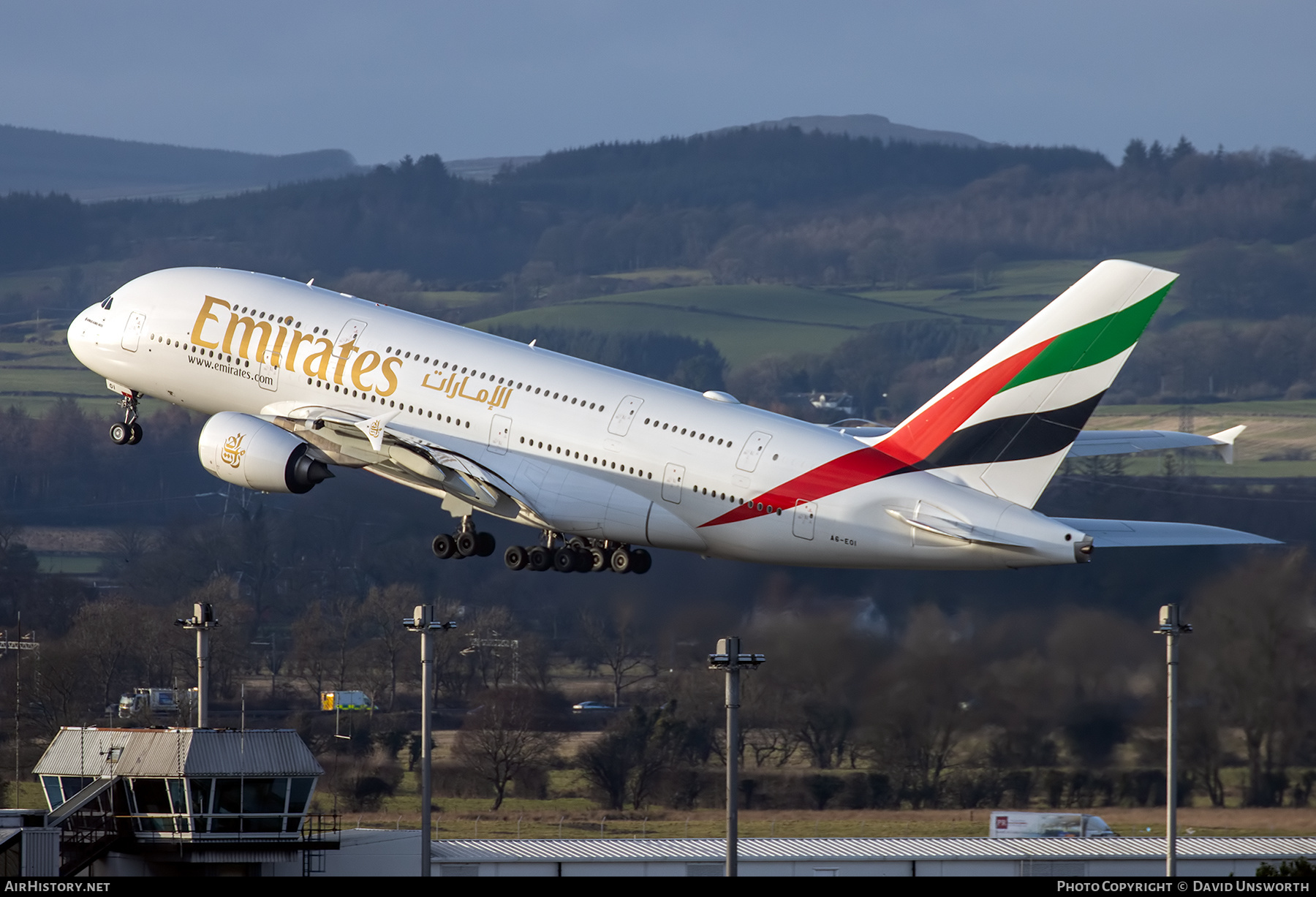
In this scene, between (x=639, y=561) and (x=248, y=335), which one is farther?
(x=248, y=335)

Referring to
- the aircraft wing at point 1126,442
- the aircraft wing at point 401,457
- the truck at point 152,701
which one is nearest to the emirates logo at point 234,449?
the aircraft wing at point 401,457

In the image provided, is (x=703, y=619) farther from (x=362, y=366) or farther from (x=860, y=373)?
(x=860, y=373)

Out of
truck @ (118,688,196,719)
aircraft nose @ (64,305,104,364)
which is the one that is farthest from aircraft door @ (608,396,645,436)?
truck @ (118,688,196,719)

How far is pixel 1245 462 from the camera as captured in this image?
4668 inches

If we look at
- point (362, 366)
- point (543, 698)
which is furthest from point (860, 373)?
point (362, 366)

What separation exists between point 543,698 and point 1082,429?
100ft

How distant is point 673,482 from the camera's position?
5019 cm

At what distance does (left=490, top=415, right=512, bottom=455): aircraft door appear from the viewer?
52.5 metres

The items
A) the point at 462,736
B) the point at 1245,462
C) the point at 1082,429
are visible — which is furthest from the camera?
the point at 1245,462

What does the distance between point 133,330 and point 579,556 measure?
14823 millimetres

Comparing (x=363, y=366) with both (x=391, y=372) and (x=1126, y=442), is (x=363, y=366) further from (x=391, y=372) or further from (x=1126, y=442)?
(x=1126, y=442)

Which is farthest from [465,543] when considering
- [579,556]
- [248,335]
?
[248,335]

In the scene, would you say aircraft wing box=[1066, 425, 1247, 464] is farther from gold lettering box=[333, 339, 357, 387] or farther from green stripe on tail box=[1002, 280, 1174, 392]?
gold lettering box=[333, 339, 357, 387]

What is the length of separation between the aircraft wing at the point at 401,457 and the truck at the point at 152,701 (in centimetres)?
2525
